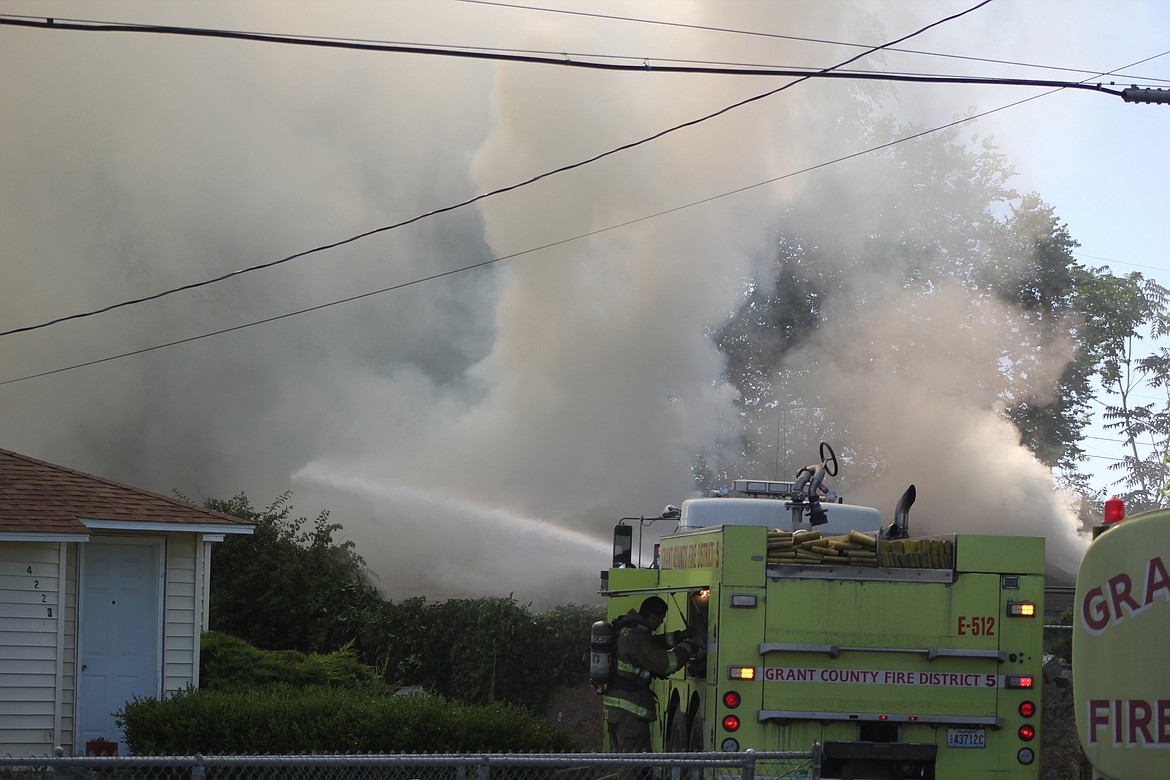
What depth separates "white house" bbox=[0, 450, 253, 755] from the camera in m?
12.7

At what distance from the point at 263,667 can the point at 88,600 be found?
218 centimetres

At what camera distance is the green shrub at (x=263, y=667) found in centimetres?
1456

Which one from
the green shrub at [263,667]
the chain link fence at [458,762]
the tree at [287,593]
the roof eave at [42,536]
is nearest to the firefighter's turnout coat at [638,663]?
the chain link fence at [458,762]

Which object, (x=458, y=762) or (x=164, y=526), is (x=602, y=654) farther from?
(x=164, y=526)

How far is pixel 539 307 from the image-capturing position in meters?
28.7

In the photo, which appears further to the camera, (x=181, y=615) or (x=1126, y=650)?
(x=181, y=615)

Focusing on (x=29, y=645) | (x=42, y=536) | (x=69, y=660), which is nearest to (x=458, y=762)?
(x=42, y=536)

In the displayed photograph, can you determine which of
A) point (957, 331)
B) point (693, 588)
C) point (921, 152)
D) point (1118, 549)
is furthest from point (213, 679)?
point (921, 152)

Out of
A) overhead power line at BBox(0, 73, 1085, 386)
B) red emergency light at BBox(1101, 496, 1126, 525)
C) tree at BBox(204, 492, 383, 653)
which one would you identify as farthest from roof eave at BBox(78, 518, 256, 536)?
overhead power line at BBox(0, 73, 1085, 386)

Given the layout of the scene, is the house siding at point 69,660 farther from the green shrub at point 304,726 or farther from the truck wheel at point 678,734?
the truck wheel at point 678,734

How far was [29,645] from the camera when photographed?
12.8 metres

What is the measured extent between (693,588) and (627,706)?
1.18 m

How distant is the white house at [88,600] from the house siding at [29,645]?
0.03 feet

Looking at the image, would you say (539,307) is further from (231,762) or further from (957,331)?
(231,762)
